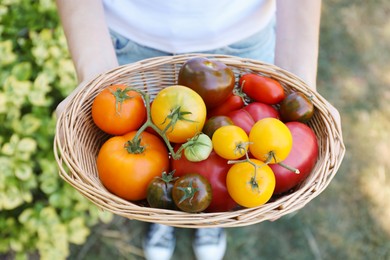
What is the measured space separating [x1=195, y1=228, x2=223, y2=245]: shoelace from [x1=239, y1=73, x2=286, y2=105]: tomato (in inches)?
32.5

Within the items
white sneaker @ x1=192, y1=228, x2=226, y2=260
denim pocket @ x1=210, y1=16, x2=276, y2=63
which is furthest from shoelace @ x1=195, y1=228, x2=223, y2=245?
denim pocket @ x1=210, y1=16, x2=276, y2=63

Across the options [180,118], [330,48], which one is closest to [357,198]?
[330,48]

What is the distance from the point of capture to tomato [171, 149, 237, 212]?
107 cm

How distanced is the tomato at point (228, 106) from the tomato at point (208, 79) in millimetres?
44

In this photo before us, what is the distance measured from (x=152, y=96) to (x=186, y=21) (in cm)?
25

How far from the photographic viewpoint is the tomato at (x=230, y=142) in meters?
1.01

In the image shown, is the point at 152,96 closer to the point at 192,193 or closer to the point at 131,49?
the point at 131,49

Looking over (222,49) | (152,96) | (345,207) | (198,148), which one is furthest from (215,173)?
(345,207)

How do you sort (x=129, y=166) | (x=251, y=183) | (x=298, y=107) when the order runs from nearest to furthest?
(x=251, y=183)
(x=129, y=166)
(x=298, y=107)

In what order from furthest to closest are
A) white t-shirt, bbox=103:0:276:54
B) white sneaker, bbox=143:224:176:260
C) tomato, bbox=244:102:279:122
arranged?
1. white sneaker, bbox=143:224:176:260
2. white t-shirt, bbox=103:0:276:54
3. tomato, bbox=244:102:279:122

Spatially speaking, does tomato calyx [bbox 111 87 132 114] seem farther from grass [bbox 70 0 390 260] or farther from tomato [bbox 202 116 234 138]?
grass [bbox 70 0 390 260]

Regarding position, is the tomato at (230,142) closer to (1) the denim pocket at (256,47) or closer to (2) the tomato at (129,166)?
(2) the tomato at (129,166)

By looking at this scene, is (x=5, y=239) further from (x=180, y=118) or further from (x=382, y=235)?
(x=382, y=235)

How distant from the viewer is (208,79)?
45.1 inches
